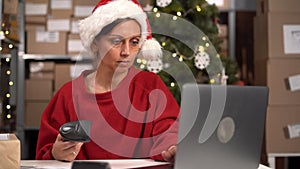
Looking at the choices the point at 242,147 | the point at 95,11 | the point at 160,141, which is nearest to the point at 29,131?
the point at 95,11

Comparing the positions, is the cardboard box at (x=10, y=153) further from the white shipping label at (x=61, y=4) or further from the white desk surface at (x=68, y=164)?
the white shipping label at (x=61, y=4)

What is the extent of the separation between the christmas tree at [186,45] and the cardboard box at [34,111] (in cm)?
110

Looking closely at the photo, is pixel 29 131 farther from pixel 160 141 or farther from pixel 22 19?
pixel 160 141

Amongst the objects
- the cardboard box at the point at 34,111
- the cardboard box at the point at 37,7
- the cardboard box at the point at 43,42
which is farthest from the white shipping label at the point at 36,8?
the cardboard box at the point at 34,111

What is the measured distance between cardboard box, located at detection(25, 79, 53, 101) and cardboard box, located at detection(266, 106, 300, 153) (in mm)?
1582

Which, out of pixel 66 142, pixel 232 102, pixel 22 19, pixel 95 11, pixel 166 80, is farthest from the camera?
pixel 22 19

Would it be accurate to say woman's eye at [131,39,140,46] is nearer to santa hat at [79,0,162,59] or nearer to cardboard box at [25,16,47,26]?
santa hat at [79,0,162,59]

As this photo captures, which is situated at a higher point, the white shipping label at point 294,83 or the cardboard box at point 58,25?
the cardboard box at point 58,25

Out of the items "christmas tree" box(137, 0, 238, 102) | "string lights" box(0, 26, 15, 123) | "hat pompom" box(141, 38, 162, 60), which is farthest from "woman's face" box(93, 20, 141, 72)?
"string lights" box(0, 26, 15, 123)

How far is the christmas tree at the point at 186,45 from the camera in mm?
2984

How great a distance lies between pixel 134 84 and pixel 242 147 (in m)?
0.64

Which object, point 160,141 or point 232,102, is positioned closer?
point 232,102

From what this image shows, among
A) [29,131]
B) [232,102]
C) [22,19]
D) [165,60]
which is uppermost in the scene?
[22,19]

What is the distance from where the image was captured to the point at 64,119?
1.75m
